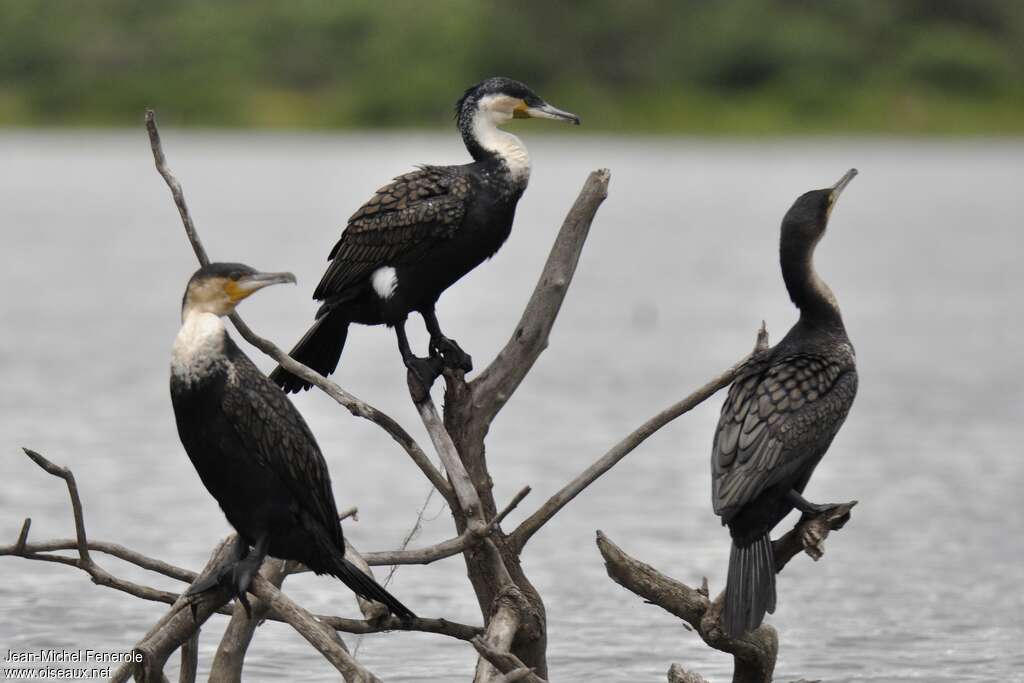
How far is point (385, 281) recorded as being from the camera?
6328 millimetres

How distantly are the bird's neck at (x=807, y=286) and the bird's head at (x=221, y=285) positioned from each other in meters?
1.73

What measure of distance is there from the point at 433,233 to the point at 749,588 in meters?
1.64

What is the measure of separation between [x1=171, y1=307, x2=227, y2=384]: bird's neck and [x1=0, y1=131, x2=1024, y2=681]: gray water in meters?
2.71

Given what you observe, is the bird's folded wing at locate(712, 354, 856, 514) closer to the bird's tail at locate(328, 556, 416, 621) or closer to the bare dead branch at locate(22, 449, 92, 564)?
the bird's tail at locate(328, 556, 416, 621)

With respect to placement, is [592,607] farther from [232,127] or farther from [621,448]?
[232,127]

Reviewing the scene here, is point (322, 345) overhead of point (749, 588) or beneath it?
overhead

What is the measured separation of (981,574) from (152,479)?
5362 millimetres

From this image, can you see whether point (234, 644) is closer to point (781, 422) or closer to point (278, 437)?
point (278, 437)

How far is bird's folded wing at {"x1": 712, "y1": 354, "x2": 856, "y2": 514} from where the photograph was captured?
5.63 meters

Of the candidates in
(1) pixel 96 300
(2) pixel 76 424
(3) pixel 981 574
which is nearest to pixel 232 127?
(1) pixel 96 300

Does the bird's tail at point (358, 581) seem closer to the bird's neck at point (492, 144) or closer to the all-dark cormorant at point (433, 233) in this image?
the all-dark cormorant at point (433, 233)

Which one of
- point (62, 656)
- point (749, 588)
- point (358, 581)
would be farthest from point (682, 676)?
point (62, 656)

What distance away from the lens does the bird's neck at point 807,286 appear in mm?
5879

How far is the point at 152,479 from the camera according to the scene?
470 inches
